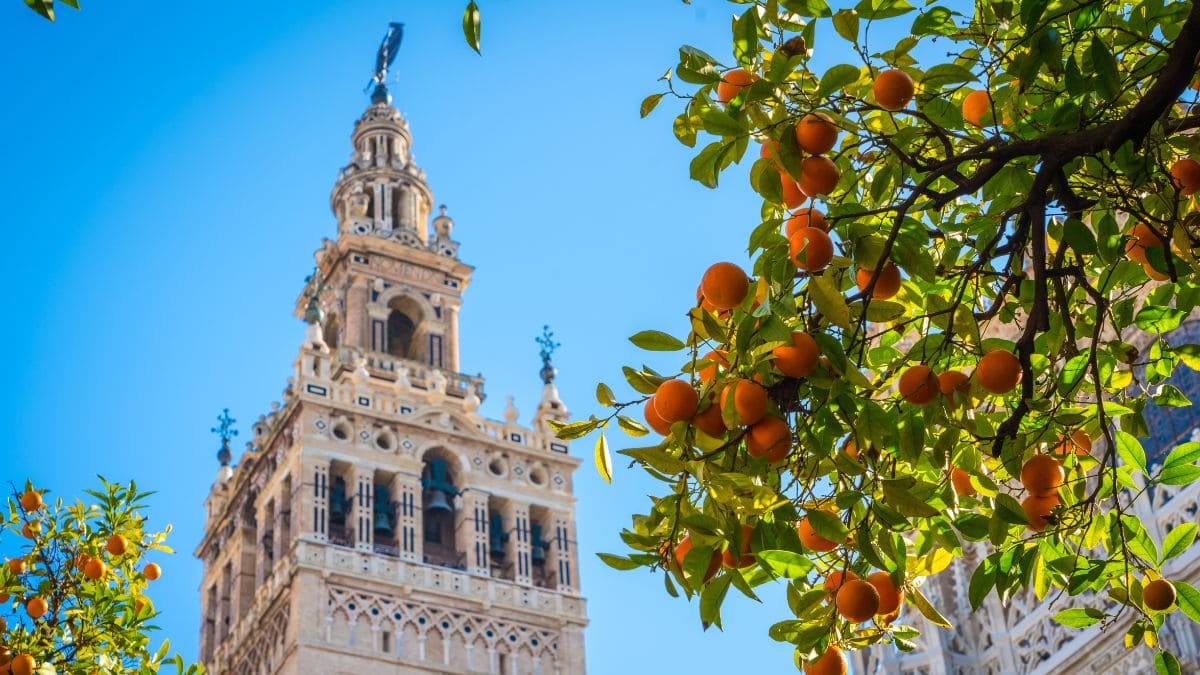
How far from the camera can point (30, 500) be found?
10.4 m

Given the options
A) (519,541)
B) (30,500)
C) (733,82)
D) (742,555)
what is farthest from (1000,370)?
(519,541)

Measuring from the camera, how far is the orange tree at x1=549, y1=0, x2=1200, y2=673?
5027 mm

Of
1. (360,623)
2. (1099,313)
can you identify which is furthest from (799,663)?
→ (360,623)

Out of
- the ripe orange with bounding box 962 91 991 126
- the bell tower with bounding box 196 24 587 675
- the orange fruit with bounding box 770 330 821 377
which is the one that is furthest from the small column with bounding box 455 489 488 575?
the orange fruit with bounding box 770 330 821 377

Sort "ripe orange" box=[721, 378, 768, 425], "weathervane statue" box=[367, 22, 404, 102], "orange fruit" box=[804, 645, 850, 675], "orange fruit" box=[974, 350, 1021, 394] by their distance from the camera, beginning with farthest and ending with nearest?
"weathervane statue" box=[367, 22, 404, 102], "orange fruit" box=[804, 645, 850, 675], "orange fruit" box=[974, 350, 1021, 394], "ripe orange" box=[721, 378, 768, 425]

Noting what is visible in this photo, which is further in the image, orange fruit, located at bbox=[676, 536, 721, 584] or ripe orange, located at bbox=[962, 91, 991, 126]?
ripe orange, located at bbox=[962, 91, 991, 126]

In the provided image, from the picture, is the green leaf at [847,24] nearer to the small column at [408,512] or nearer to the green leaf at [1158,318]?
the green leaf at [1158,318]

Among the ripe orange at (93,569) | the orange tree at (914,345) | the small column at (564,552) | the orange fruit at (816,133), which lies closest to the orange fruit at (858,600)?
the orange tree at (914,345)

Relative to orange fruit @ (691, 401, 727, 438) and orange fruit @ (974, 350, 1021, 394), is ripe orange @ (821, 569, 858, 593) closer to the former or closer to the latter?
orange fruit @ (691, 401, 727, 438)

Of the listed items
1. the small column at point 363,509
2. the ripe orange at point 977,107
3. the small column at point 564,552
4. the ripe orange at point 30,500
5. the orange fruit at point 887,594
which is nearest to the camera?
the orange fruit at point 887,594

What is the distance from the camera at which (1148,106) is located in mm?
5227

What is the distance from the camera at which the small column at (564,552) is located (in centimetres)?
4744

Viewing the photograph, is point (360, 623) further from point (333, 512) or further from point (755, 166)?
point (755, 166)

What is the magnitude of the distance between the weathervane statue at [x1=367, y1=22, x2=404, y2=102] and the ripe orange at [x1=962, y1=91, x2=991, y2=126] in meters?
55.2
